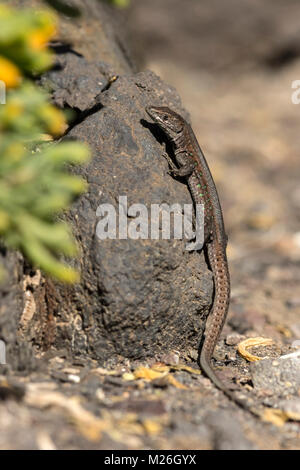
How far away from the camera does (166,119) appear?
499cm

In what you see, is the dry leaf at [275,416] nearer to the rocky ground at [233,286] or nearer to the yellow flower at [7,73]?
the rocky ground at [233,286]

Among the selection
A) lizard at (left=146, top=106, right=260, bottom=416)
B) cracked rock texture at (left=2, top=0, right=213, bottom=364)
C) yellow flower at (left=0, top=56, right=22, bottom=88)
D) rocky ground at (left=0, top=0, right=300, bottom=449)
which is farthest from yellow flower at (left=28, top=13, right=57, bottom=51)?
rocky ground at (left=0, top=0, right=300, bottom=449)

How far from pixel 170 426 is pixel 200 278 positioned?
4.32 ft

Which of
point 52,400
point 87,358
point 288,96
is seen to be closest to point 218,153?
point 288,96

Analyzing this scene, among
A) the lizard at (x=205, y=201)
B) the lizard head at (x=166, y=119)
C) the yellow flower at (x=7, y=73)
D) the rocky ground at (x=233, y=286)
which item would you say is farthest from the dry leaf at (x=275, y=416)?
the yellow flower at (x=7, y=73)

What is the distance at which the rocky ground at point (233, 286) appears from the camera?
11.6ft

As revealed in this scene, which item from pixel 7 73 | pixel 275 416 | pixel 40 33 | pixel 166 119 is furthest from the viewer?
pixel 166 119

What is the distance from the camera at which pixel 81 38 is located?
6453 millimetres

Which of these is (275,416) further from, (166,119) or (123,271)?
(166,119)

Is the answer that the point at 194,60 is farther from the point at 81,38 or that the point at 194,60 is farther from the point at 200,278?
the point at 200,278

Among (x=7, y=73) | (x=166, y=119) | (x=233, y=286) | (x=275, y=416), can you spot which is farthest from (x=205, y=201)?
(x=7, y=73)

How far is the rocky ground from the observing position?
353 centimetres

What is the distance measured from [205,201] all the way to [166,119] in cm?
79
